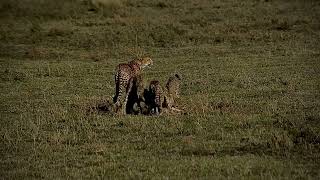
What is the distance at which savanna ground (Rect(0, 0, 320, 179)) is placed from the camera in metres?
9.77

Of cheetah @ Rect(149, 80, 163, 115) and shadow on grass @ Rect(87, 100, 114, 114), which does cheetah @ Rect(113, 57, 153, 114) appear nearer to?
shadow on grass @ Rect(87, 100, 114, 114)

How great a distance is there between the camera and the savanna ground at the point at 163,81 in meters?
9.77

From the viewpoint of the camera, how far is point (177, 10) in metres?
34.0

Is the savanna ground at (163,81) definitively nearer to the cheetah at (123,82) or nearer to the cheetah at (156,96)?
the cheetah at (156,96)

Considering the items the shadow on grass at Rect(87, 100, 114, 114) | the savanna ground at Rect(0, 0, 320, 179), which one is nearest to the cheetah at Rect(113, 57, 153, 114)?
the shadow on grass at Rect(87, 100, 114, 114)

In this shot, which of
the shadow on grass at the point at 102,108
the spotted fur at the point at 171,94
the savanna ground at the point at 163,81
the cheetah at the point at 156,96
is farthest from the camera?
the shadow on grass at the point at 102,108

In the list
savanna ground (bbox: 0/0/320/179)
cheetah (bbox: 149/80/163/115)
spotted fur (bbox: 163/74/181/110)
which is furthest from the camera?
spotted fur (bbox: 163/74/181/110)

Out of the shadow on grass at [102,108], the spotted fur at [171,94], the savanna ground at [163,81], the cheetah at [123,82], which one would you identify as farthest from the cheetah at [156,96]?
the shadow on grass at [102,108]

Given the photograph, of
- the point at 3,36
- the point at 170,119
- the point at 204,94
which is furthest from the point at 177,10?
the point at 170,119

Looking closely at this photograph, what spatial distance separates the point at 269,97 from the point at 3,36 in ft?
52.4

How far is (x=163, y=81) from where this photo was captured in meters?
18.2

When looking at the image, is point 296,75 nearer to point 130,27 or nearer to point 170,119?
point 170,119

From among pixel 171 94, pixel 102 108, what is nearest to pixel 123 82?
pixel 102 108

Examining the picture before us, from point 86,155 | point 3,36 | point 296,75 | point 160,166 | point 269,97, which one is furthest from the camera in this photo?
point 3,36
